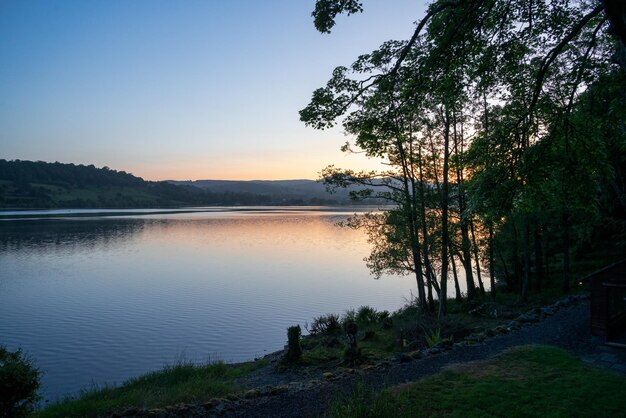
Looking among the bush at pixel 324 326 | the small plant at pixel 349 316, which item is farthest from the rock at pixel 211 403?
the small plant at pixel 349 316

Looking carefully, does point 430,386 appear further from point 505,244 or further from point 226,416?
point 505,244

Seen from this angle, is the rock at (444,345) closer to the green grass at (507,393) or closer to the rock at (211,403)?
the green grass at (507,393)

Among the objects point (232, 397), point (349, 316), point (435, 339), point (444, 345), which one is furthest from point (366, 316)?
point (232, 397)

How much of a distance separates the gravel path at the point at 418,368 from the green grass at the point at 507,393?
760mm

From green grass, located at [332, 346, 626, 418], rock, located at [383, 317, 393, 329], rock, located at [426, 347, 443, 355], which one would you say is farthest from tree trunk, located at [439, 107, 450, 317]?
green grass, located at [332, 346, 626, 418]

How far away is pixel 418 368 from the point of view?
12.5 metres

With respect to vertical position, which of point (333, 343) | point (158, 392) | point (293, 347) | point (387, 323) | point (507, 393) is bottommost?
point (333, 343)

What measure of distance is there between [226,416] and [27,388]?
4.72 m

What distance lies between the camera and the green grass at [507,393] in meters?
8.43

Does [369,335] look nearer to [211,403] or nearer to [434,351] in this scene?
[434,351]

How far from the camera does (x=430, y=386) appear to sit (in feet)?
34.7

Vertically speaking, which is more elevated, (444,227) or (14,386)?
(444,227)

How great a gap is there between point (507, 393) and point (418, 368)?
10.8ft

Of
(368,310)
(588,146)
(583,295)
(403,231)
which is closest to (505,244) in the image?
(583,295)
